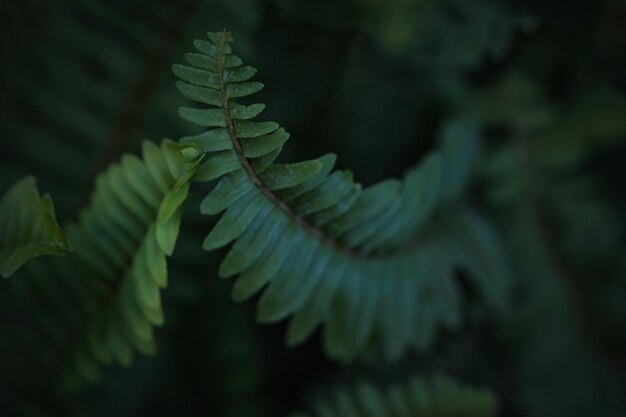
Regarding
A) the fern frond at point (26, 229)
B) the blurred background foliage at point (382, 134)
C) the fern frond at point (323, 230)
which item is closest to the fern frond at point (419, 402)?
the fern frond at point (323, 230)

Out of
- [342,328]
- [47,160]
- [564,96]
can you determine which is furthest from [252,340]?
[564,96]

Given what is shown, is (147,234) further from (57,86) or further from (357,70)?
(357,70)

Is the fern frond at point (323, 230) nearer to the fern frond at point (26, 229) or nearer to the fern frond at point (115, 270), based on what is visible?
the fern frond at point (115, 270)

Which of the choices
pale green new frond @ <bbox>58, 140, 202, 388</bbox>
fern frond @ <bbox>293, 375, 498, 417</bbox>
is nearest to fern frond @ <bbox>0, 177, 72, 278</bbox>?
pale green new frond @ <bbox>58, 140, 202, 388</bbox>

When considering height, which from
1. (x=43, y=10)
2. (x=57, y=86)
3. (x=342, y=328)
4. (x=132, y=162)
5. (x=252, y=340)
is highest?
(x=43, y=10)

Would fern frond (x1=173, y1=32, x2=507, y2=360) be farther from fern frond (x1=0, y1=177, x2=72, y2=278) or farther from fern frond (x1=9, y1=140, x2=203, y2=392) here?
fern frond (x1=0, y1=177, x2=72, y2=278)

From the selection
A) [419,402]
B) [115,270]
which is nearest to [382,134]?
[419,402]
